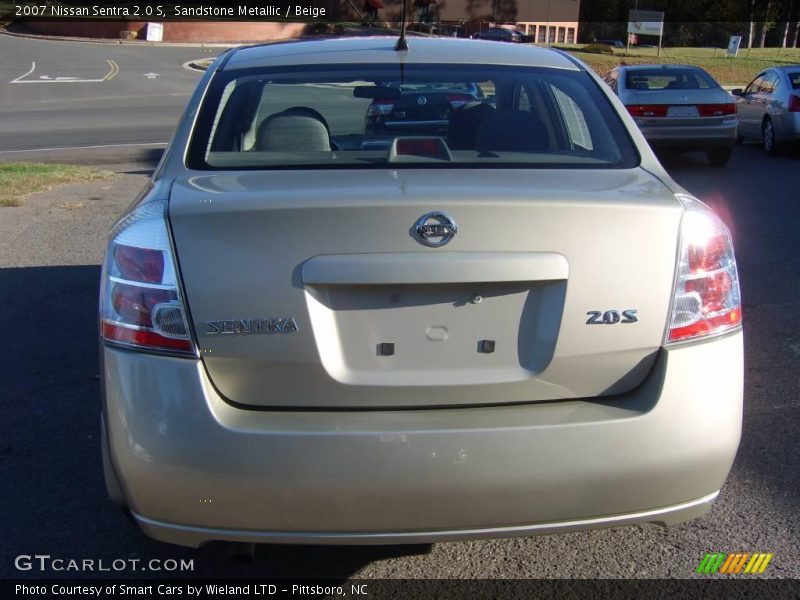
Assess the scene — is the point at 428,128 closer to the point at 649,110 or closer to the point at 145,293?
the point at 145,293

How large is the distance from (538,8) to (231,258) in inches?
2548

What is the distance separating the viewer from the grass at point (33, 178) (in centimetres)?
→ 974

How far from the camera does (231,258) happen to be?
2.51 meters

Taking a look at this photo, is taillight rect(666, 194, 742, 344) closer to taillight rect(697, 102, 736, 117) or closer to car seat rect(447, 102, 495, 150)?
car seat rect(447, 102, 495, 150)

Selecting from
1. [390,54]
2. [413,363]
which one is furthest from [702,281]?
[390,54]

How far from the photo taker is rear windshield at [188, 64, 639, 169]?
3.12 m

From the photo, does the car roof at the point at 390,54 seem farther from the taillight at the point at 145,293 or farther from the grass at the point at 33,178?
the grass at the point at 33,178

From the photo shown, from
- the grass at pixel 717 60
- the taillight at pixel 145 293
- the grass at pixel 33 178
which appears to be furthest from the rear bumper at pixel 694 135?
the grass at pixel 717 60

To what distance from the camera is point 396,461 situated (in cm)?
244

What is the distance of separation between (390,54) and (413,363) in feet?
5.49

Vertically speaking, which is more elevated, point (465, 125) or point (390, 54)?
point (390, 54)

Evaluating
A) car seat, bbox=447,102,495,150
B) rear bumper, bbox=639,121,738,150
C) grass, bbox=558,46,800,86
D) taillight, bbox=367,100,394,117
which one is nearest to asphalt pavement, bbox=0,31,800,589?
car seat, bbox=447,102,495,150

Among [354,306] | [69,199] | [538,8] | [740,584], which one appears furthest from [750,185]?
[538,8]

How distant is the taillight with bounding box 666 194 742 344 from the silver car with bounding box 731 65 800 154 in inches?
477
